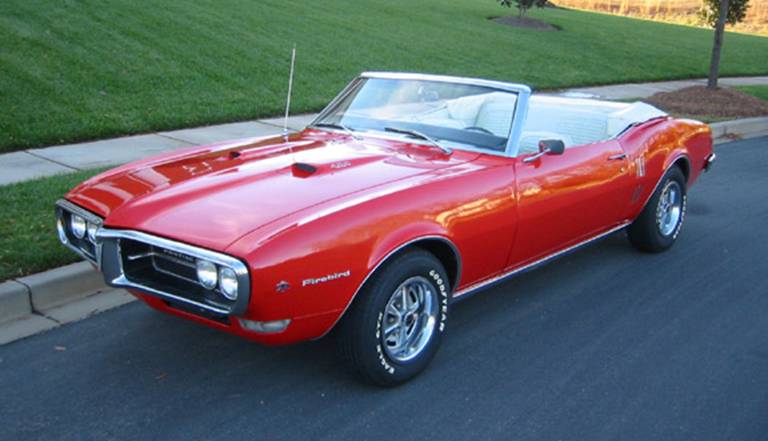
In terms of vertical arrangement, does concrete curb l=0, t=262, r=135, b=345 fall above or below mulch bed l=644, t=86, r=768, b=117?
below

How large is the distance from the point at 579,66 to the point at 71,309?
1389 cm

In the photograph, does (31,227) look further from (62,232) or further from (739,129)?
(739,129)

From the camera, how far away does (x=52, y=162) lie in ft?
23.7

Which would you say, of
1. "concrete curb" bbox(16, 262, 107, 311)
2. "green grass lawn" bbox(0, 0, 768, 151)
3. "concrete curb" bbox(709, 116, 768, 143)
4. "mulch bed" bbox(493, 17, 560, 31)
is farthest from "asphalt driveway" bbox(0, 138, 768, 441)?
"mulch bed" bbox(493, 17, 560, 31)

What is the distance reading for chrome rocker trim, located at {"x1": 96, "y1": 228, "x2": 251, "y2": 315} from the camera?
3141 millimetres

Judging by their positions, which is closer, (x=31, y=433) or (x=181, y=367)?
(x=31, y=433)

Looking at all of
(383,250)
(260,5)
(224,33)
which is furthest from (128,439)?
(260,5)

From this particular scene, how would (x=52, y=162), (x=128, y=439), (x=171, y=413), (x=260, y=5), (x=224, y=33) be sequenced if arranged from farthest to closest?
1. (x=260, y=5)
2. (x=224, y=33)
3. (x=52, y=162)
4. (x=171, y=413)
5. (x=128, y=439)

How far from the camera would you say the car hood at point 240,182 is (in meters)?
3.43

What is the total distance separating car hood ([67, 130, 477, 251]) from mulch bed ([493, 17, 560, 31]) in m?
17.5

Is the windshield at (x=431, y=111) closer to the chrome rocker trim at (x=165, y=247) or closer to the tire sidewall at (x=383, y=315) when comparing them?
the tire sidewall at (x=383, y=315)

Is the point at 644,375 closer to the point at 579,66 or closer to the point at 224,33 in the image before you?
the point at 224,33

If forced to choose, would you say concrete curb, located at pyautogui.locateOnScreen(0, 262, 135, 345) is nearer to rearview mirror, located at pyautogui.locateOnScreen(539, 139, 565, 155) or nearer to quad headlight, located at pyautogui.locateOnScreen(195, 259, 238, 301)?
quad headlight, located at pyautogui.locateOnScreen(195, 259, 238, 301)

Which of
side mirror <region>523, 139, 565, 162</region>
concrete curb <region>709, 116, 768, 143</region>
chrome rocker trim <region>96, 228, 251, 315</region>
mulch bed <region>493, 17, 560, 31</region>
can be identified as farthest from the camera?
mulch bed <region>493, 17, 560, 31</region>
